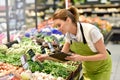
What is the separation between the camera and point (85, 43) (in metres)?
3.82

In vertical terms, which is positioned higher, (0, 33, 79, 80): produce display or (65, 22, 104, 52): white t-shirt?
(65, 22, 104, 52): white t-shirt

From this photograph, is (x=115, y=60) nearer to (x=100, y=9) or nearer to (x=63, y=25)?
(x=100, y=9)

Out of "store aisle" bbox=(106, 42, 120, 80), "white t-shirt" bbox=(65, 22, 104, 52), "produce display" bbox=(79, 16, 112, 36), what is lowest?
"store aisle" bbox=(106, 42, 120, 80)

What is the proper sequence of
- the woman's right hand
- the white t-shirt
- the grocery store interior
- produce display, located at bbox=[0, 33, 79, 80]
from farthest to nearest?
1. the woman's right hand
2. the white t-shirt
3. the grocery store interior
4. produce display, located at bbox=[0, 33, 79, 80]

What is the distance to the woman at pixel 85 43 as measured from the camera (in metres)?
3.45

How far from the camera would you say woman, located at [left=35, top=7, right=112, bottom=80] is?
345 centimetres

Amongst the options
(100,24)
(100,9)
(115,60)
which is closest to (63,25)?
(100,24)

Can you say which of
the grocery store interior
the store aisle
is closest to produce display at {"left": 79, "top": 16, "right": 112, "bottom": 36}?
the grocery store interior

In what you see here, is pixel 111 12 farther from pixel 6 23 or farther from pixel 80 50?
pixel 80 50

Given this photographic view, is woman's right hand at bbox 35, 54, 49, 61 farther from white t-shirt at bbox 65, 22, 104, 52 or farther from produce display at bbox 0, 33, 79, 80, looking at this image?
white t-shirt at bbox 65, 22, 104, 52

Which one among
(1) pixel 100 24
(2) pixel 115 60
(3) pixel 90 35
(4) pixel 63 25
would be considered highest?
(4) pixel 63 25

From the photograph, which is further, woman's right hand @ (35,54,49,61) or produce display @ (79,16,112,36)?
produce display @ (79,16,112,36)

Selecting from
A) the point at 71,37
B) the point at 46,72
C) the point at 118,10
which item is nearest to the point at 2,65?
the point at 46,72

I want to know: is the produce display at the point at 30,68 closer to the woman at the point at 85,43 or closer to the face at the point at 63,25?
the woman at the point at 85,43
